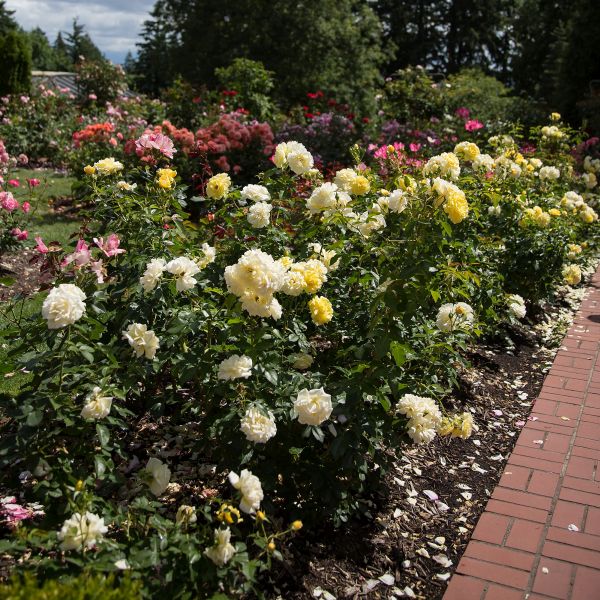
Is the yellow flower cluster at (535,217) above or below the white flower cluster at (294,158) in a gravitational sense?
below

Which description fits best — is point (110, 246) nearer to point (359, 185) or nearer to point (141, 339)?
point (141, 339)

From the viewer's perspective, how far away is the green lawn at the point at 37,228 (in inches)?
134

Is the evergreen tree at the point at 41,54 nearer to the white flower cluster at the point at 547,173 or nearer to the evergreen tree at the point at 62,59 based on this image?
the evergreen tree at the point at 62,59

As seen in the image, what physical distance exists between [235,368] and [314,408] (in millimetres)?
288

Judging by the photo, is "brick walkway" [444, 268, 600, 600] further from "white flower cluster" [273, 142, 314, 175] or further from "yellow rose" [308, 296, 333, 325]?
"white flower cluster" [273, 142, 314, 175]

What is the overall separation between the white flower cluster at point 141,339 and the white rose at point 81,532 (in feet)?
1.98

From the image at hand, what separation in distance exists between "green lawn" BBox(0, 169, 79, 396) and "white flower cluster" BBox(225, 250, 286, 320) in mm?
926

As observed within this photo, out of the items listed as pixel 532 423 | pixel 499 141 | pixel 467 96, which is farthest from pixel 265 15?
pixel 532 423

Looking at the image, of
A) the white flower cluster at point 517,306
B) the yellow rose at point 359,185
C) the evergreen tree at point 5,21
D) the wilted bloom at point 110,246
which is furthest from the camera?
the evergreen tree at point 5,21

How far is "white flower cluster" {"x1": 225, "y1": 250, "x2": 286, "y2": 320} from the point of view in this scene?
211 cm

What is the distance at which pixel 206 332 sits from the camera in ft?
8.42

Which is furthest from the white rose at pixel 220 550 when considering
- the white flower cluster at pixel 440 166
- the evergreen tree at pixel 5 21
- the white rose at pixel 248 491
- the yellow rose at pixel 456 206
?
the evergreen tree at pixel 5 21

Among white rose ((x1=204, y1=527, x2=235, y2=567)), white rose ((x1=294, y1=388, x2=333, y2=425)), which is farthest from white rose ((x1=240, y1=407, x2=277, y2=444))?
white rose ((x1=204, y1=527, x2=235, y2=567))

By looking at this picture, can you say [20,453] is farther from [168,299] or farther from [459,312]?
[459,312]
